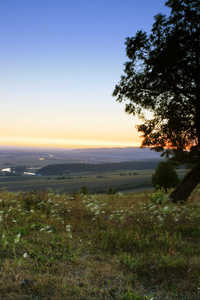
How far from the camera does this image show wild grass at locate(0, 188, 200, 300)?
3.75 meters

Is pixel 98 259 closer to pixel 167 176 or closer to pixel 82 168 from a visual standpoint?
pixel 167 176

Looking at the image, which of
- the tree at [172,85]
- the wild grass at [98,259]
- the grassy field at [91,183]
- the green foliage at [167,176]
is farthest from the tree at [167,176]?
the wild grass at [98,259]

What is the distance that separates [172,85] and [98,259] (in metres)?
9.94

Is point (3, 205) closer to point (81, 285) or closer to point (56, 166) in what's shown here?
point (81, 285)

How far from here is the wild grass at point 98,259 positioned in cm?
375

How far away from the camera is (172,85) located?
1238 cm

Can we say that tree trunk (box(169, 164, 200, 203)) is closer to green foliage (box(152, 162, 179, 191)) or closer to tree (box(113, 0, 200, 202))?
tree (box(113, 0, 200, 202))

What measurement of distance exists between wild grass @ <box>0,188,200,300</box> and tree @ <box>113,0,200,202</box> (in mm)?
5761

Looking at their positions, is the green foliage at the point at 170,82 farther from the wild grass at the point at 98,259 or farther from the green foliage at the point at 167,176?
the green foliage at the point at 167,176

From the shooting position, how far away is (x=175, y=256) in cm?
484

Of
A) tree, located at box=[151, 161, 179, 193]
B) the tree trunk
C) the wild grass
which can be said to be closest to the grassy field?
tree, located at box=[151, 161, 179, 193]

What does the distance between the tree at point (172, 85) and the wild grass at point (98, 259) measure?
5.76 metres

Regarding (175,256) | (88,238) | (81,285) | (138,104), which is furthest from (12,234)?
(138,104)

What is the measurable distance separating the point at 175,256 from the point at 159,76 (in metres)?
9.42
